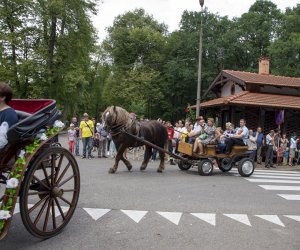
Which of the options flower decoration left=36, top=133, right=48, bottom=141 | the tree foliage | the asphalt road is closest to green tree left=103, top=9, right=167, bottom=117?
the tree foliage

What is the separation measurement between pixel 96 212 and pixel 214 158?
649 centimetres

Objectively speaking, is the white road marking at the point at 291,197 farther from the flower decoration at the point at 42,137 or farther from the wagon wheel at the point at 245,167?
the flower decoration at the point at 42,137

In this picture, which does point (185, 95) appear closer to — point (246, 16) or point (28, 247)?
point (246, 16)

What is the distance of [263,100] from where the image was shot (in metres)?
22.1

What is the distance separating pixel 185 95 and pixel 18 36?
2166 cm

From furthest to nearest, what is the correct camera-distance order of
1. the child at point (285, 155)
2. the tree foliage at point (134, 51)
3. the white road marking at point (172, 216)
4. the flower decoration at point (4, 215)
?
the tree foliage at point (134, 51)
the child at point (285, 155)
the white road marking at point (172, 216)
the flower decoration at point (4, 215)

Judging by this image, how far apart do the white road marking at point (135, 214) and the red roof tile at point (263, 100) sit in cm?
1483

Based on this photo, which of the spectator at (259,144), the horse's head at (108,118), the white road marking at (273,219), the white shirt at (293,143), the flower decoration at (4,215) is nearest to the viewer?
the flower decoration at (4,215)

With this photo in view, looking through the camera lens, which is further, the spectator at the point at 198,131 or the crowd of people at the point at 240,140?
the spectator at the point at 198,131

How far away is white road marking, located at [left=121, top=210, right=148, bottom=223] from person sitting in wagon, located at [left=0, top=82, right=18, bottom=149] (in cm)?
272

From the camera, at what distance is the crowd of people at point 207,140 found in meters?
12.6

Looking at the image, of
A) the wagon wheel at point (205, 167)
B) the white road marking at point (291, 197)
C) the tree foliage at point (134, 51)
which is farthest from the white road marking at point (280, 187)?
the tree foliage at point (134, 51)

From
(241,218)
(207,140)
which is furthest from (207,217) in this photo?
(207,140)

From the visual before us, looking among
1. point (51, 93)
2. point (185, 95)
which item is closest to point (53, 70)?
point (51, 93)
